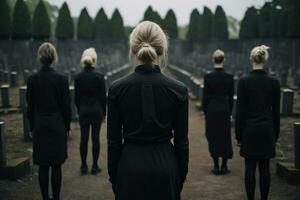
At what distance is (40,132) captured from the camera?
240 inches

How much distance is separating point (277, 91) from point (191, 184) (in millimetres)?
2569

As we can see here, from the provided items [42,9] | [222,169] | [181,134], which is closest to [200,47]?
[42,9]

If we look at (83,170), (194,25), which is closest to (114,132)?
(83,170)

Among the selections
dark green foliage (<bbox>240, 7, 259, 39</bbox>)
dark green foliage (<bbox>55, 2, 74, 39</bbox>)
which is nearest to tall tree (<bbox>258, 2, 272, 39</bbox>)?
dark green foliage (<bbox>240, 7, 259, 39</bbox>)

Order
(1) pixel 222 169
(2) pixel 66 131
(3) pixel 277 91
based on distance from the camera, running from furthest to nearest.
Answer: (1) pixel 222 169
(2) pixel 66 131
(3) pixel 277 91

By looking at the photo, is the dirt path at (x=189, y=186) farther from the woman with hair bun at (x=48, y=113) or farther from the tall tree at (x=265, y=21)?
the tall tree at (x=265, y=21)

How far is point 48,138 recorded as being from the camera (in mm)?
6090

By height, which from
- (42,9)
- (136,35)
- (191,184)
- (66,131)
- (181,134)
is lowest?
(191,184)

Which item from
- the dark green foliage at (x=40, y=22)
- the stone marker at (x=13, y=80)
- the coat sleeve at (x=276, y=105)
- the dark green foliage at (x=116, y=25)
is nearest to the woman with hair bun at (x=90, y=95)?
the coat sleeve at (x=276, y=105)

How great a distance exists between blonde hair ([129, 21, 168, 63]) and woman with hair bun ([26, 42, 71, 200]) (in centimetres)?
258

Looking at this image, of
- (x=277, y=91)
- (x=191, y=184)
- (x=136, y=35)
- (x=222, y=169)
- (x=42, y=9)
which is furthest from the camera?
(x=42, y=9)

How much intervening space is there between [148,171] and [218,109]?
4.52 metres

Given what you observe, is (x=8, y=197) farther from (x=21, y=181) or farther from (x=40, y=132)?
(x=40, y=132)

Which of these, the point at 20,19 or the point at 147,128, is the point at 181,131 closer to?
the point at 147,128
